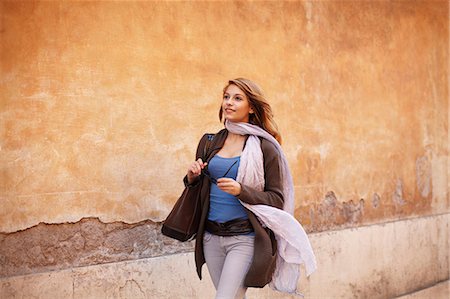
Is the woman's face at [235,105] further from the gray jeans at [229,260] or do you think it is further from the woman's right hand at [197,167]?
the gray jeans at [229,260]

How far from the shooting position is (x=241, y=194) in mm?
4066

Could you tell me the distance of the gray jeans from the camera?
4141mm

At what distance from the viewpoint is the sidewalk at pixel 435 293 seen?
834cm

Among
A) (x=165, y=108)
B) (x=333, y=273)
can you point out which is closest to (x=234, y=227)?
(x=165, y=108)

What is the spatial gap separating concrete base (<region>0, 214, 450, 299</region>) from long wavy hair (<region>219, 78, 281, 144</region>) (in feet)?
5.22

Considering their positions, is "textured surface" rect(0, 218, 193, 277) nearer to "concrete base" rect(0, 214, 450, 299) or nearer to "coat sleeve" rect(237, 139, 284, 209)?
"concrete base" rect(0, 214, 450, 299)

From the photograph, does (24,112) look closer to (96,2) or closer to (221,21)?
(96,2)

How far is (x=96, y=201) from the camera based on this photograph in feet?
16.7

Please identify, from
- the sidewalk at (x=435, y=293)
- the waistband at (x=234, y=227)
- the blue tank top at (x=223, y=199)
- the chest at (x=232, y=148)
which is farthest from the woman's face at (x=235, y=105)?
the sidewalk at (x=435, y=293)

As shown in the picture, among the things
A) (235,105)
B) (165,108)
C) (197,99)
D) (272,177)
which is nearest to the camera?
(272,177)

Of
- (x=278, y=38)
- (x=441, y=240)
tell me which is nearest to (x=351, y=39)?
(x=278, y=38)

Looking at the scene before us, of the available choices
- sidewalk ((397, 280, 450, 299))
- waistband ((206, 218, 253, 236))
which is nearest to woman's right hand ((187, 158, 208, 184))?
waistband ((206, 218, 253, 236))

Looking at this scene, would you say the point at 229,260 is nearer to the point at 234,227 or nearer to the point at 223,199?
the point at 234,227

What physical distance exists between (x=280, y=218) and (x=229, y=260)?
15.2 inches
